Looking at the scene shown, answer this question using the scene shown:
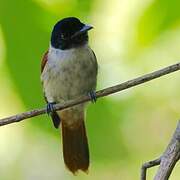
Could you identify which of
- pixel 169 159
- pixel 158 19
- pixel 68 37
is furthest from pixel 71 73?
pixel 169 159

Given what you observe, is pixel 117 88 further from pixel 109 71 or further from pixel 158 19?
pixel 109 71

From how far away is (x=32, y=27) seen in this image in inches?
62.7

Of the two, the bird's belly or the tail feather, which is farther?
the tail feather

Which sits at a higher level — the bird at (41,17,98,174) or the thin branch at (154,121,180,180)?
the thin branch at (154,121,180,180)

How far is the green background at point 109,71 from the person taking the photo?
1.60m

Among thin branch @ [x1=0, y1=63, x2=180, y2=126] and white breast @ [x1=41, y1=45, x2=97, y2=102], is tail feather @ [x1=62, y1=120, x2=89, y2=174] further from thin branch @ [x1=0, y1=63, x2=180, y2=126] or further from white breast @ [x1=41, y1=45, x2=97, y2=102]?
thin branch @ [x1=0, y1=63, x2=180, y2=126]

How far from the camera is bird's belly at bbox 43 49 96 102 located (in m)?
2.83

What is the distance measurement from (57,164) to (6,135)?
0.59 metres

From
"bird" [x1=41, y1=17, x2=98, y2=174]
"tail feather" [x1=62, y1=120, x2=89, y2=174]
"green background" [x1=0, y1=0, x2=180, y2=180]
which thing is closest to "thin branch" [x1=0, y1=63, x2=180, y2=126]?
"green background" [x1=0, y1=0, x2=180, y2=180]

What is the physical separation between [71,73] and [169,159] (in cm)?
170

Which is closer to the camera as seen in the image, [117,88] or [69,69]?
[117,88]

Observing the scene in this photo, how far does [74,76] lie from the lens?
2828 mm

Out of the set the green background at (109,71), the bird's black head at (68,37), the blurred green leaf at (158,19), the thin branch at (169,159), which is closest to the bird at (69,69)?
the bird's black head at (68,37)

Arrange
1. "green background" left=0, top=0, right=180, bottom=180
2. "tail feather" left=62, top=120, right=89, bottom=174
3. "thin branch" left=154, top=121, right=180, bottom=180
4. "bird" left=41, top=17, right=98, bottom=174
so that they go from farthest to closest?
"tail feather" left=62, top=120, right=89, bottom=174
"bird" left=41, top=17, right=98, bottom=174
"green background" left=0, top=0, right=180, bottom=180
"thin branch" left=154, top=121, right=180, bottom=180
